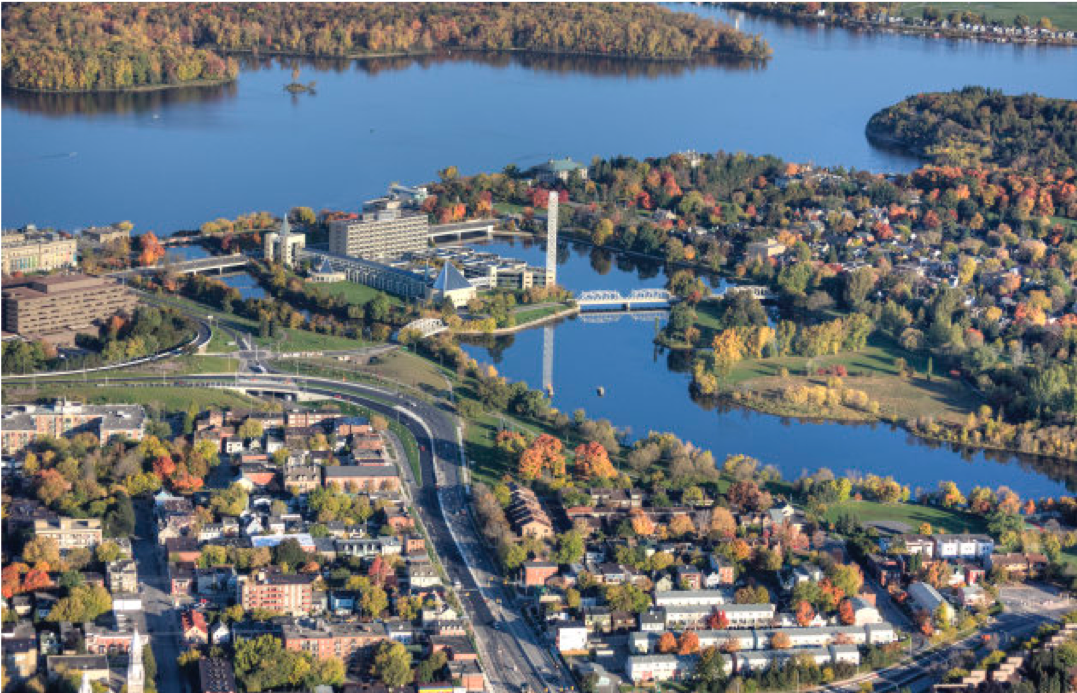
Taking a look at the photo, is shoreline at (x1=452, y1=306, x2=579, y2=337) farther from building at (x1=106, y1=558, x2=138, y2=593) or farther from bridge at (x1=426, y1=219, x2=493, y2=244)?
building at (x1=106, y1=558, x2=138, y2=593)

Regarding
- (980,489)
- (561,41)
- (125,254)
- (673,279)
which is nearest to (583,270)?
(673,279)

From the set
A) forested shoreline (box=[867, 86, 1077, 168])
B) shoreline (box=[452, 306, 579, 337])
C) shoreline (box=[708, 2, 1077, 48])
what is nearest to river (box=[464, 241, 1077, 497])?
shoreline (box=[452, 306, 579, 337])

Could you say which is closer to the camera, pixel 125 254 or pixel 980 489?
pixel 980 489

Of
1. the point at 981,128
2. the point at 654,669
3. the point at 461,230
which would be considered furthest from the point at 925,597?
the point at 981,128

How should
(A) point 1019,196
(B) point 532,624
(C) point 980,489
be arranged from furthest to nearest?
1. (A) point 1019,196
2. (C) point 980,489
3. (B) point 532,624

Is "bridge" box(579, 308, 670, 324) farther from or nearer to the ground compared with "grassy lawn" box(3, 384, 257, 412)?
nearer to the ground

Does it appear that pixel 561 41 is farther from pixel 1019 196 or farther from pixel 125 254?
pixel 125 254
